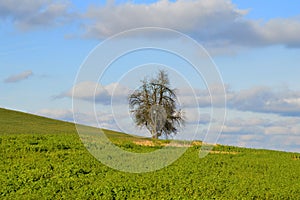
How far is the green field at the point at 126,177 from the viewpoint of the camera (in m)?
21.5

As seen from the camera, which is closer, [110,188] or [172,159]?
[110,188]

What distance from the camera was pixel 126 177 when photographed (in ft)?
82.3

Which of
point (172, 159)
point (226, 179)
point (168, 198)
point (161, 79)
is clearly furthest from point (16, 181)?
point (161, 79)

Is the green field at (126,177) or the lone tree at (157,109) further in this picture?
the lone tree at (157,109)

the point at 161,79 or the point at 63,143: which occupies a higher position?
the point at 161,79

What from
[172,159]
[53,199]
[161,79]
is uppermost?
[161,79]

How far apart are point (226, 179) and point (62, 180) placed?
25.9ft

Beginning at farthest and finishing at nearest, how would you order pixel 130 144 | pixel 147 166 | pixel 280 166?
pixel 130 144 < pixel 280 166 < pixel 147 166

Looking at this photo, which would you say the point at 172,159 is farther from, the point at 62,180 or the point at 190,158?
the point at 62,180

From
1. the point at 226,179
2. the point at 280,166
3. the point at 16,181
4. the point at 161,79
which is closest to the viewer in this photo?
the point at 16,181

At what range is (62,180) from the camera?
23.9 m

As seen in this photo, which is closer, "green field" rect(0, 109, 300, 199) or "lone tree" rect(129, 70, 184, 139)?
"green field" rect(0, 109, 300, 199)

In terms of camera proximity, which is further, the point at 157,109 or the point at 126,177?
the point at 157,109

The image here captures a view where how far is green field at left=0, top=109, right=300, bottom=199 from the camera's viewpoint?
21.5 meters
